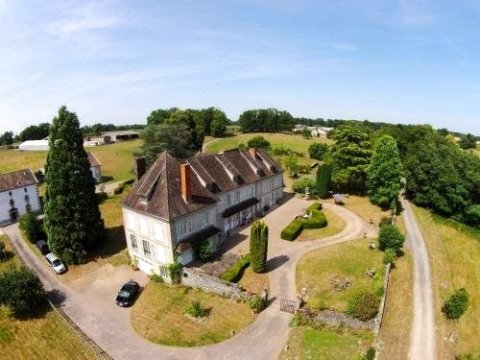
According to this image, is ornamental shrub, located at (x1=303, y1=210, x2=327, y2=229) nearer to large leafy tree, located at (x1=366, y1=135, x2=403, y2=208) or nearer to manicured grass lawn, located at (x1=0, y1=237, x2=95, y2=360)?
large leafy tree, located at (x1=366, y1=135, x2=403, y2=208)

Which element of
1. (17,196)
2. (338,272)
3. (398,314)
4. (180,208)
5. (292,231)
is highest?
(180,208)

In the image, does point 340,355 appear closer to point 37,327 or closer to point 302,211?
point 37,327

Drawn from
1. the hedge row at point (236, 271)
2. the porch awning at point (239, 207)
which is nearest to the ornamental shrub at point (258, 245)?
the hedge row at point (236, 271)

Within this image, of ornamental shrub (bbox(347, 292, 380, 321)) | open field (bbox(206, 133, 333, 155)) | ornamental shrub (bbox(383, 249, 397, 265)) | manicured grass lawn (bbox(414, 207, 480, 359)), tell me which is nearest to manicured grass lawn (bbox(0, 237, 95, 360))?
ornamental shrub (bbox(347, 292, 380, 321))

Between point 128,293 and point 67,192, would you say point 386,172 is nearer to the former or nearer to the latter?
point 128,293

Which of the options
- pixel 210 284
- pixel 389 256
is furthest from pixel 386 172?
pixel 210 284

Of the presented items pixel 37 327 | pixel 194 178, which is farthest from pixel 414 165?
pixel 37 327

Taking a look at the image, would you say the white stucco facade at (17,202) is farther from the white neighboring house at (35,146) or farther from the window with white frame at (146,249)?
the white neighboring house at (35,146)
